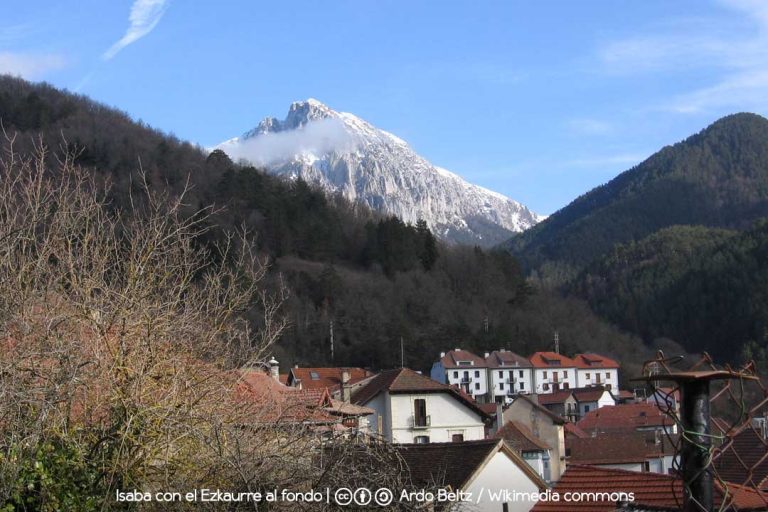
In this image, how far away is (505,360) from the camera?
80750 mm

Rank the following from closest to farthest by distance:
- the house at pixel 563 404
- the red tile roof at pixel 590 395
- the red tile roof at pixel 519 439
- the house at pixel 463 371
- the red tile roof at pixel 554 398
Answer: the red tile roof at pixel 519 439 → the house at pixel 563 404 → the red tile roof at pixel 554 398 → the red tile roof at pixel 590 395 → the house at pixel 463 371

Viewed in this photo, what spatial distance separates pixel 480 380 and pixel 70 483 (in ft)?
240

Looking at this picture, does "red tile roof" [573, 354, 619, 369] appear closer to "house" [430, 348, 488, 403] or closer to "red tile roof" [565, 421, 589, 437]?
"house" [430, 348, 488, 403]

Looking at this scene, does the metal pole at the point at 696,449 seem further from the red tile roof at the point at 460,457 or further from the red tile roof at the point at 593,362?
the red tile roof at the point at 593,362

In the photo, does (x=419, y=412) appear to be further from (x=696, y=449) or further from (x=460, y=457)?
(x=696, y=449)

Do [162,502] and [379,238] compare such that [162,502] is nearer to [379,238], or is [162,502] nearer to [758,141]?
[379,238]

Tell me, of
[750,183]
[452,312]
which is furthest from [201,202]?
[750,183]

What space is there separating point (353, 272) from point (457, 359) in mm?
17655

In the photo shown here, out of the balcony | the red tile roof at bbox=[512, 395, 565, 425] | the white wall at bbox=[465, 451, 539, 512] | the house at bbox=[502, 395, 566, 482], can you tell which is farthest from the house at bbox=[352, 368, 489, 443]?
the white wall at bbox=[465, 451, 539, 512]

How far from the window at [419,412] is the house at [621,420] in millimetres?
15376

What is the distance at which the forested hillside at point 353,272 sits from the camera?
7550 cm

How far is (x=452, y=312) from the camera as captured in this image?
84.8 metres

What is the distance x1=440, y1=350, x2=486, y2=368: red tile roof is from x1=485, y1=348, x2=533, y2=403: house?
4.21ft

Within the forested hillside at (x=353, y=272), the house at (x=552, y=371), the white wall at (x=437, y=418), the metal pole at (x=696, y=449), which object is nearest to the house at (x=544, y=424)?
the white wall at (x=437, y=418)
